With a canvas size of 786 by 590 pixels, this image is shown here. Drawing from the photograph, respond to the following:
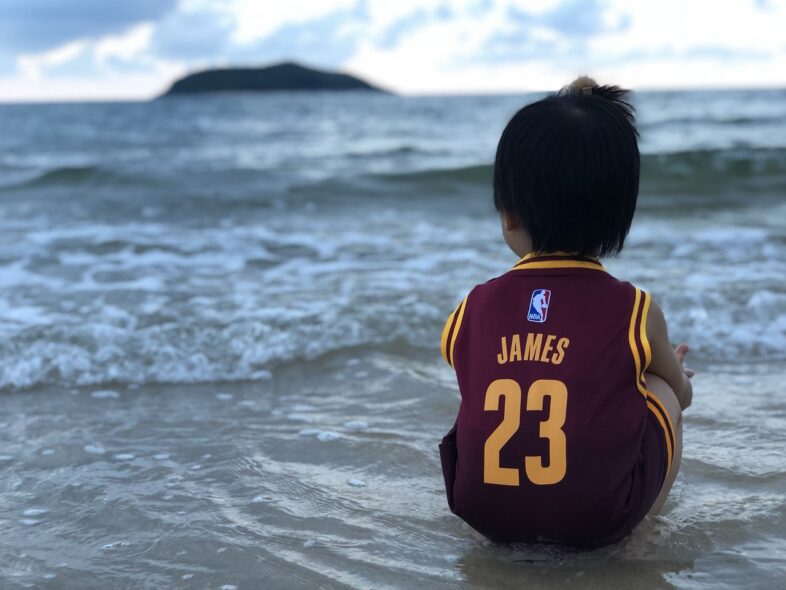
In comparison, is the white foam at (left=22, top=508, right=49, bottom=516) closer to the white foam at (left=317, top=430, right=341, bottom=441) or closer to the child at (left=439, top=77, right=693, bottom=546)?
the white foam at (left=317, top=430, right=341, bottom=441)

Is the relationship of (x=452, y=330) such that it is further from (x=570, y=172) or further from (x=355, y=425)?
(x=355, y=425)

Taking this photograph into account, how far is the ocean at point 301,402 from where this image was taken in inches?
84.7

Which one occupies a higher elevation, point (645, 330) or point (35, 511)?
point (645, 330)

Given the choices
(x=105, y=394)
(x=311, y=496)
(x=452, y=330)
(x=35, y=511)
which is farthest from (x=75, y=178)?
(x=452, y=330)

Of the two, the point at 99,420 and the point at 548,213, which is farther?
the point at 99,420

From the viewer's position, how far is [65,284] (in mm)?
5480

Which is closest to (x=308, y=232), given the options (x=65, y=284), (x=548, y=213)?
(x=65, y=284)

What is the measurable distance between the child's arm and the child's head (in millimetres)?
194

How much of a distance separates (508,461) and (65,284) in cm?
429

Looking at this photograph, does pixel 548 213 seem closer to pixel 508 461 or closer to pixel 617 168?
pixel 617 168

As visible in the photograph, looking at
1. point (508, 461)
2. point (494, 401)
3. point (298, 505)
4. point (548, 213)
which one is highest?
point (548, 213)

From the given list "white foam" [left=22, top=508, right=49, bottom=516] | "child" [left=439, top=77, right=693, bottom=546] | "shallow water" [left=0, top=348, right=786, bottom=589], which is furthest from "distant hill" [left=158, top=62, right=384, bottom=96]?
"child" [left=439, top=77, right=693, bottom=546]

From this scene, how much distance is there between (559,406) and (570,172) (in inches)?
19.3

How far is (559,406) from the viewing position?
6.03 ft
